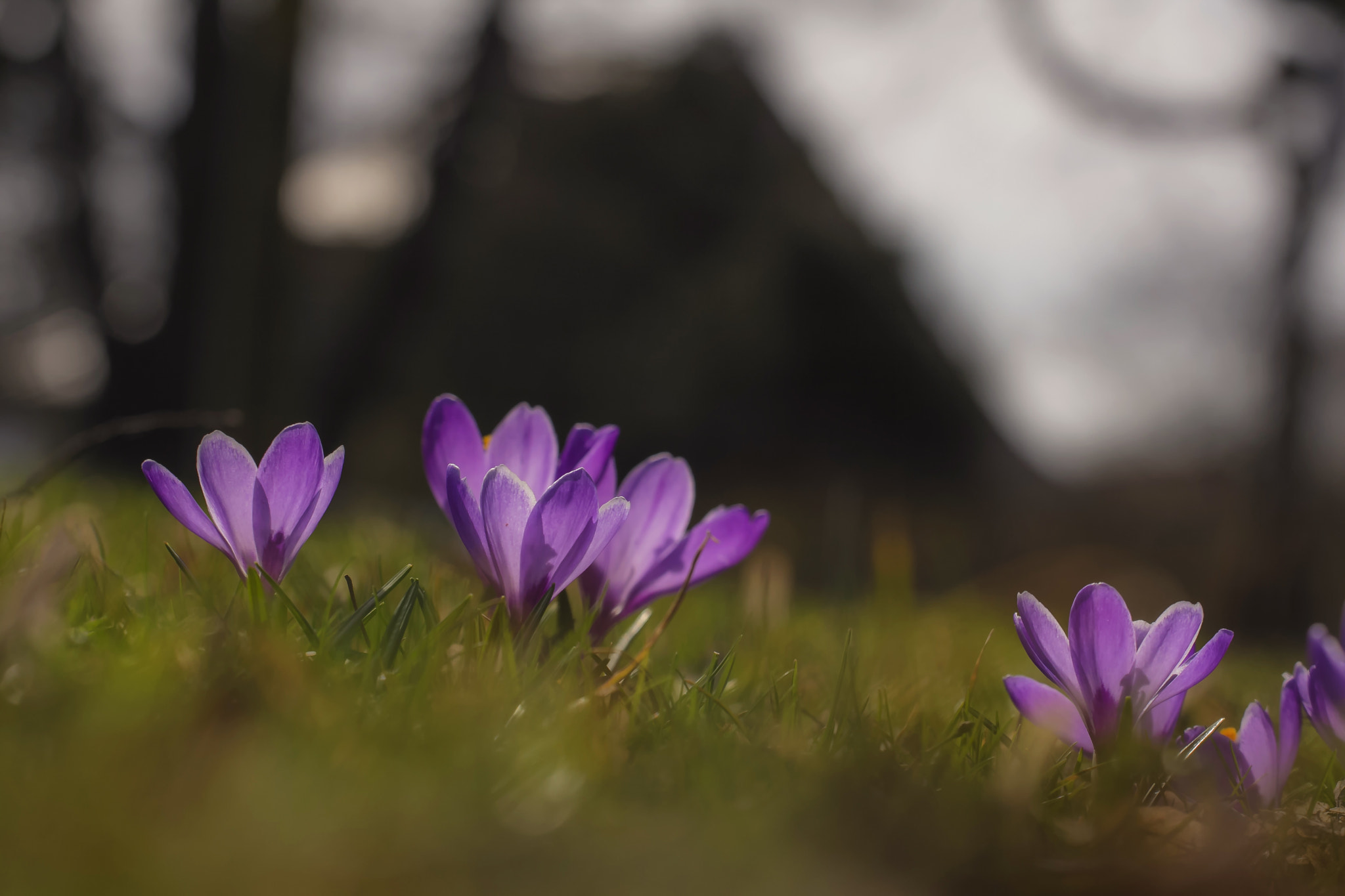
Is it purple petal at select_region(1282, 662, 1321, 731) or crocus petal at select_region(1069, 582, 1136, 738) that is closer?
crocus petal at select_region(1069, 582, 1136, 738)

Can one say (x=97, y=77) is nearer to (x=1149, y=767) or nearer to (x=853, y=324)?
(x=853, y=324)

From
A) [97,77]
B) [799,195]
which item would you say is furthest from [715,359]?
[97,77]

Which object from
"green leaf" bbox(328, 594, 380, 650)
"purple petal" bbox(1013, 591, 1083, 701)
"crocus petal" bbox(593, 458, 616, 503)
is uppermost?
"crocus petal" bbox(593, 458, 616, 503)

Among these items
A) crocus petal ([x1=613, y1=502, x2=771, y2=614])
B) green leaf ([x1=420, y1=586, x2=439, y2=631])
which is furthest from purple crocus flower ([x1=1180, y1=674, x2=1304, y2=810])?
green leaf ([x1=420, y1=586, x2=439, y2=631])

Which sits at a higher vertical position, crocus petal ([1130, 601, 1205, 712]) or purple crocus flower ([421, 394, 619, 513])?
purple crocus flower ([421, 394, 619, 513])

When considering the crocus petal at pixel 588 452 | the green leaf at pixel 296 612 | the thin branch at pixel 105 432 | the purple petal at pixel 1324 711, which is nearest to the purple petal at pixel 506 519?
the crocus petal at pixel 588 452

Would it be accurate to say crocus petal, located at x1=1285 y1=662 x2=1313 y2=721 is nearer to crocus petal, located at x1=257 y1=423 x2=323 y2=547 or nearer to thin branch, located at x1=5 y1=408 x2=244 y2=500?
crocus petal, located at x1=257 y1=423 x2=323 y2=547
